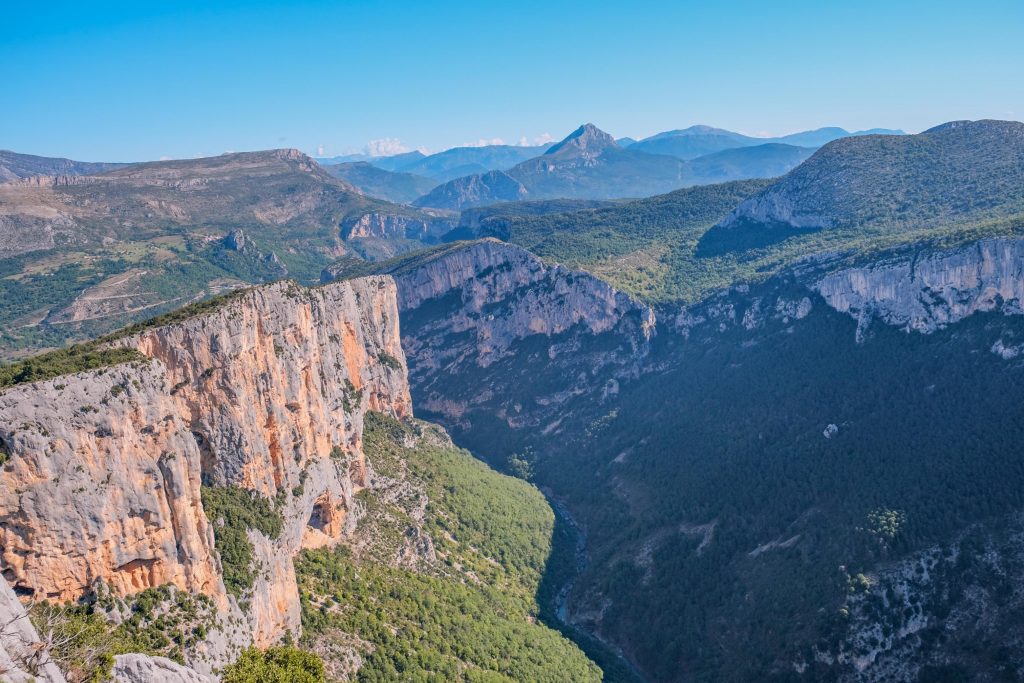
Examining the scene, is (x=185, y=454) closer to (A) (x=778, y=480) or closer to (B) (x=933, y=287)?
(A) (x=778, y=480)

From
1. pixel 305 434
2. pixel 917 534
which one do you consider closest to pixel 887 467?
pixel 917 534

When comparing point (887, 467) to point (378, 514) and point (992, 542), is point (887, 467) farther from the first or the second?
point (378, 514)

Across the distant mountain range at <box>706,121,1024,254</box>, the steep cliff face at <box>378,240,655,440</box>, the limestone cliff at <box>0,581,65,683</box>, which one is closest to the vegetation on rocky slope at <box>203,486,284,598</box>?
the limestone cliff at <box>0,581,65,683</box>

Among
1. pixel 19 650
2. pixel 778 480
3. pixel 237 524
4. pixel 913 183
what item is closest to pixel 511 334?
pixel 778 480

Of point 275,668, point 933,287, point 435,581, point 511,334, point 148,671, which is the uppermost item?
point 933,287

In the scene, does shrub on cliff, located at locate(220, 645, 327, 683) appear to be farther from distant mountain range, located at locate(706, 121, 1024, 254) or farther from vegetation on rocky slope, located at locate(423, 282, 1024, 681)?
distant mountain range, located at locate(706, 121, 1024, 254)

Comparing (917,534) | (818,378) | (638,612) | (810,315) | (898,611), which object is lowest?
(638,612)
